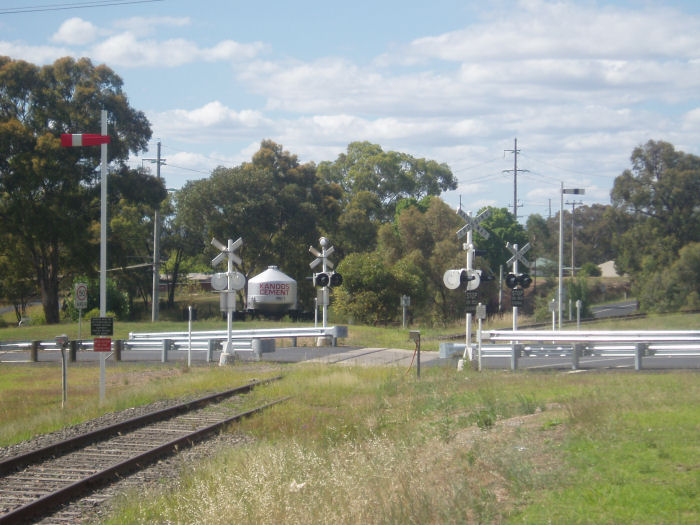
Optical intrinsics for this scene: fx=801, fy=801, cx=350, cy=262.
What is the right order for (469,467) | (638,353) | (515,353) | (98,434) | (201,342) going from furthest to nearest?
1. (201,342)
2. (515,353)
3. (638,353)
4. (98,434)
5. (469,467)

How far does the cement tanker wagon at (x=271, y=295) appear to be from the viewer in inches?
2037

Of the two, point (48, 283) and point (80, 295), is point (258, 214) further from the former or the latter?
point (80, 295)

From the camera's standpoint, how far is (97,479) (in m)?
9.98

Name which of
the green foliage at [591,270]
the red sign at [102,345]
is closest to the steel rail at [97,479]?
the red sign at [102,345]

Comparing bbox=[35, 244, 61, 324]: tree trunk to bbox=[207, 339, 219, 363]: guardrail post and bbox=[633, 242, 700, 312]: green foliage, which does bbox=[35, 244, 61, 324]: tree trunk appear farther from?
bbox=[633, 242, 700, 312]: green foliage

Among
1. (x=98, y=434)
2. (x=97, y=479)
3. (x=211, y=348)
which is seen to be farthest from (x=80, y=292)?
(x=97, y=479)

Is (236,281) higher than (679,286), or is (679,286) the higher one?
(236,281)

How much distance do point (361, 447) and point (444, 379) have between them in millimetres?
8645

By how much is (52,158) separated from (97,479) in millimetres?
41250

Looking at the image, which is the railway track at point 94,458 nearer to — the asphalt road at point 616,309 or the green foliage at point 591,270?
the asphalt road at point 616,309

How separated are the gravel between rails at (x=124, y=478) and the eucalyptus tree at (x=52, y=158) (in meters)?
35.0

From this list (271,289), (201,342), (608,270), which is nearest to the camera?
(201,342)

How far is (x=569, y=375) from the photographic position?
65.2 ft

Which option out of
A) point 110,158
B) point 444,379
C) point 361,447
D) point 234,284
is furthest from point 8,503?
point 110,158
